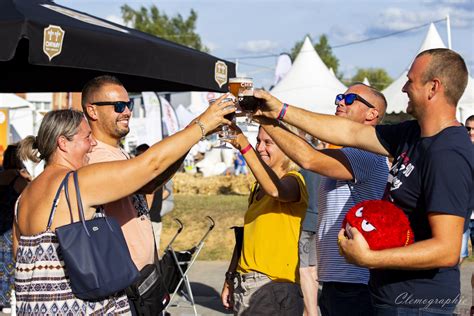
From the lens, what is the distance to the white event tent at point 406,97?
15.9m

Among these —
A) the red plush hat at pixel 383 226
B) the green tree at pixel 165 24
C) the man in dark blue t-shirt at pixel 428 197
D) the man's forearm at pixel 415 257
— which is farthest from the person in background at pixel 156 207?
the green tree at pixel 165 24

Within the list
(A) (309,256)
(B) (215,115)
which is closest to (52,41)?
(B) (215,115)

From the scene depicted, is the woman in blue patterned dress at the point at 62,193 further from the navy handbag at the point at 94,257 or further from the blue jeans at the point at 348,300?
the blue jeans at the point at 348,300

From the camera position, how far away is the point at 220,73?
662 cm

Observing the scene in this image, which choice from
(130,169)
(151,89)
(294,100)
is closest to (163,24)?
(294,100)

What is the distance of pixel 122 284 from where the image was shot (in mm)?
3312

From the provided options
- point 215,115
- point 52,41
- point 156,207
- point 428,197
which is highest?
point 52,41

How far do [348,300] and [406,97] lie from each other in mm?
12969

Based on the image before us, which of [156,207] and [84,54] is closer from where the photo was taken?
[84,54]

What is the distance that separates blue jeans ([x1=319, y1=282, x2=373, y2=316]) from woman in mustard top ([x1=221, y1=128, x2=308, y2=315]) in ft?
1.10

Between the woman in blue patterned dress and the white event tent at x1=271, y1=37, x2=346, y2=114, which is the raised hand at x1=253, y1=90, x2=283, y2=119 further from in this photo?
the white event tent at x1=271, y1=37, x2=346, y2=114

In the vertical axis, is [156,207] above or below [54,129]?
below

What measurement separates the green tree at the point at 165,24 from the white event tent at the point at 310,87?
52049 millimetres

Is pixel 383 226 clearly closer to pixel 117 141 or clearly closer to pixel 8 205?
pixel 117 141
